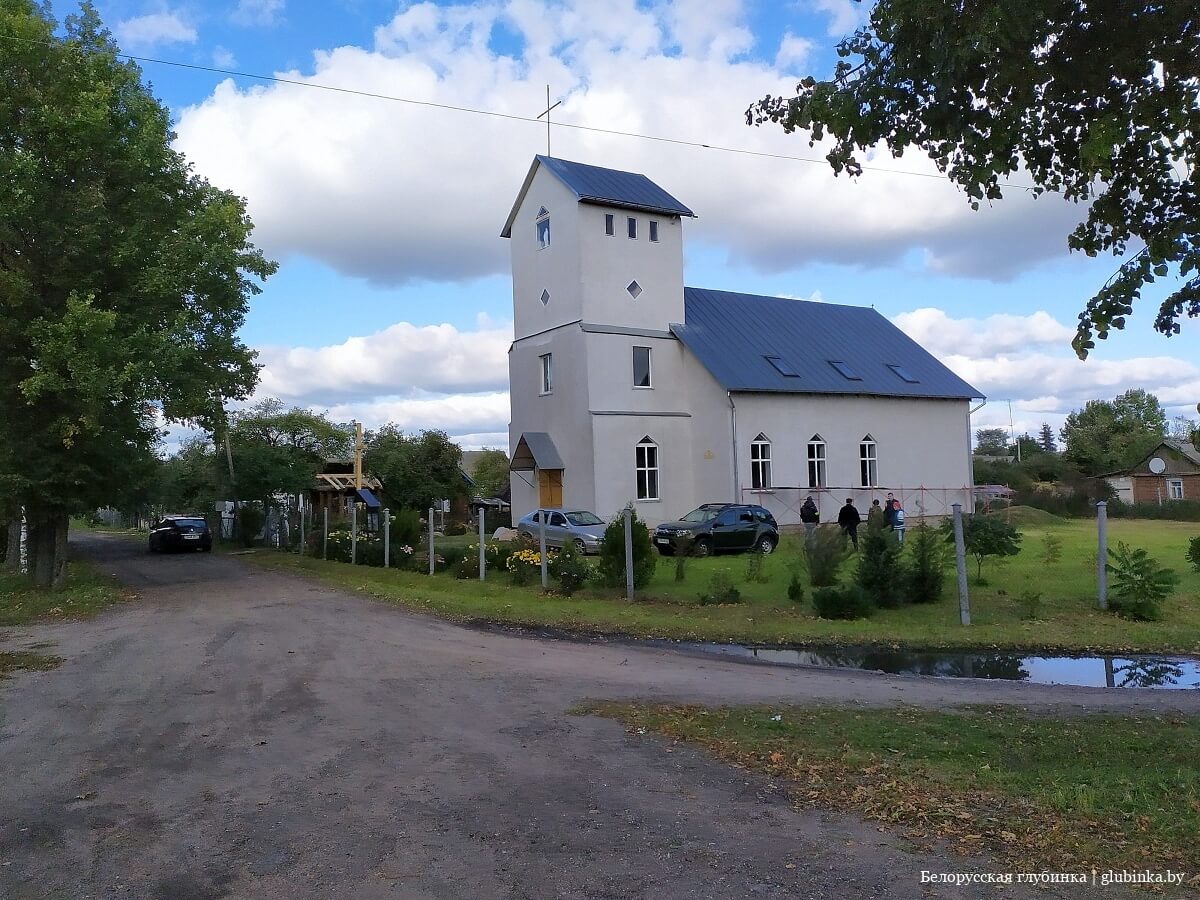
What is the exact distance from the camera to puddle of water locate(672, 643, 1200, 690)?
10859mm

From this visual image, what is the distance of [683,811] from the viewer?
5.63m

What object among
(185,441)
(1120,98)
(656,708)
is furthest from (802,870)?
(185,441)

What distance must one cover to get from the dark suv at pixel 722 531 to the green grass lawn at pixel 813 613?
10.4 ft

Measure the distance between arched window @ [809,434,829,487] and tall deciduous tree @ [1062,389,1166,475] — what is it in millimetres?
53947

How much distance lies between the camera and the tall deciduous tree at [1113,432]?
84.8 metres

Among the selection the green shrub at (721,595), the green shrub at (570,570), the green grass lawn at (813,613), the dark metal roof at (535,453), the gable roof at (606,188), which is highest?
the gable roof at (606,188)

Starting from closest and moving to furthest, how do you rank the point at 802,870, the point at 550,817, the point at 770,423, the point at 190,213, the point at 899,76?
the point at 802,870 < the point at 550,817 < the point at 899,76 < the point at 190,213 < the point at 770,423

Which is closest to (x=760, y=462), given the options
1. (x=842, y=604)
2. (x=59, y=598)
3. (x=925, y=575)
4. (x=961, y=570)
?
(x=925, y=575)

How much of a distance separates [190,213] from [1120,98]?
20.5 meters

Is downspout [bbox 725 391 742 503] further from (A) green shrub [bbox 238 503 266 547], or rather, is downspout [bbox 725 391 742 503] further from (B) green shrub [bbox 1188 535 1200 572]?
(A) green shrub [bbox 238 503 266 547]

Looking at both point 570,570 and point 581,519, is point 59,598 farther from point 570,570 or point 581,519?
point 581,519

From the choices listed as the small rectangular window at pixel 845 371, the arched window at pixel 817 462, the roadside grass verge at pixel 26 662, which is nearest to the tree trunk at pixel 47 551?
the roadside grass verge at pixel 26 662

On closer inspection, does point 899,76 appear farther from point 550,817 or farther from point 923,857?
point 550,817

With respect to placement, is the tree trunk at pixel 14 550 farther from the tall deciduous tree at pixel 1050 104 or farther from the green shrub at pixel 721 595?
the tall deciduous tree at pixel 1050 104
